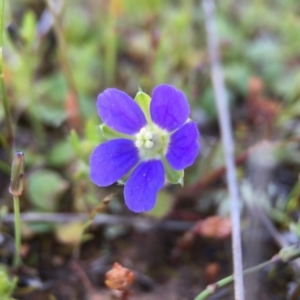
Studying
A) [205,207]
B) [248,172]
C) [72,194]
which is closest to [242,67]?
[248,172]

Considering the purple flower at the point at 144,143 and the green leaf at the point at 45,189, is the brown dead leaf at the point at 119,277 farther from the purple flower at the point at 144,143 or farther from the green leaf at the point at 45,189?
the green leaf at the point at 45,189

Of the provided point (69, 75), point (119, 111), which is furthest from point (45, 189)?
point (119, 111)

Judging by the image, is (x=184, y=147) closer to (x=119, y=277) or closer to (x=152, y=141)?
(x=152, y=141)

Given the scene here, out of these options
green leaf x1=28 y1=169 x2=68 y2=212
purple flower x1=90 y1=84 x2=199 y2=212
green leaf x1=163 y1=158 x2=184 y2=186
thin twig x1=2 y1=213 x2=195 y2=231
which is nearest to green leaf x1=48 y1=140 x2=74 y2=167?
green leaf x1=28 y1=169 x2=68 y2=212

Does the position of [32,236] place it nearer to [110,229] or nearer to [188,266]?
[110,229]

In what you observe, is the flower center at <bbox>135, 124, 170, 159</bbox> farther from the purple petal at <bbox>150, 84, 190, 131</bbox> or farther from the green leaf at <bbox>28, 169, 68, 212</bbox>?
the green leaf at <bbox>28, 169, 68, 212</bbox>

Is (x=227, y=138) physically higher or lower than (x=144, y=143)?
higher

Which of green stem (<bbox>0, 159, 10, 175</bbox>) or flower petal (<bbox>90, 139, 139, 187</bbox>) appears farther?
green stem (<bbox>0, 159, 10, 175</bbox>)

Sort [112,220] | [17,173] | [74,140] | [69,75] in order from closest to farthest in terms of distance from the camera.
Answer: [17,173]
[74,140]
[112,220]
[69,75]
